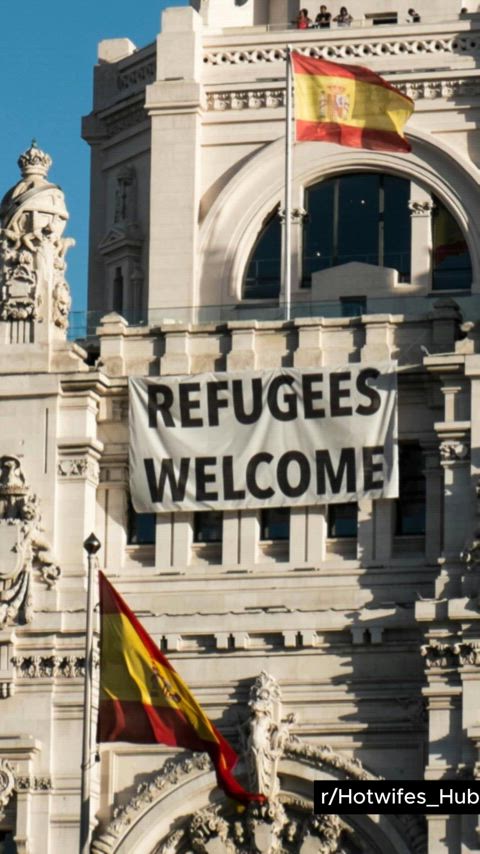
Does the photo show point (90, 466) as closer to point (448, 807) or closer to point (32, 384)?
point (32, 384)

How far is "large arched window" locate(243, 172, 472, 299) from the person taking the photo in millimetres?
85875

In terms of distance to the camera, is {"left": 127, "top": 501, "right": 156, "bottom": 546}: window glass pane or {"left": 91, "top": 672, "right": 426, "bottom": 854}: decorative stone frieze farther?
{"left": 127, "top": 501, "right": 156, "bottom": 546}: window glass pane

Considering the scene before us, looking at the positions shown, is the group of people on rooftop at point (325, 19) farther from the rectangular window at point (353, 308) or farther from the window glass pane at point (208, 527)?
the window glass pane at point (208, 527)

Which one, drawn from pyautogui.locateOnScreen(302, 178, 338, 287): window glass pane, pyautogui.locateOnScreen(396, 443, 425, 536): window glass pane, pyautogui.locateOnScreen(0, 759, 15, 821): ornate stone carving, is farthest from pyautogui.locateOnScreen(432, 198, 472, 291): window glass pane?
pyautogui.locateOnScreen(0, 759, 15, 821): ornate stone carving

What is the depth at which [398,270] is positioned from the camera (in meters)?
85.7

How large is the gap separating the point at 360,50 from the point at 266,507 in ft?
37.3

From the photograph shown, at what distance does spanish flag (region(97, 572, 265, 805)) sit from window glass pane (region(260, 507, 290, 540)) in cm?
479

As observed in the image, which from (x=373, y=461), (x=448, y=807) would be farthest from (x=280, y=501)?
(x=448, y=807)

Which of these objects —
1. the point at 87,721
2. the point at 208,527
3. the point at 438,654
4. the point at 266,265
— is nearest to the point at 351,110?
the point at 266,265

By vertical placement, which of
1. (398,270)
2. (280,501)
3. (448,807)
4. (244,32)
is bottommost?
(448,807)

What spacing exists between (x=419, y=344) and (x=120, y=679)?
933 cm

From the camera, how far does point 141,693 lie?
7762cm

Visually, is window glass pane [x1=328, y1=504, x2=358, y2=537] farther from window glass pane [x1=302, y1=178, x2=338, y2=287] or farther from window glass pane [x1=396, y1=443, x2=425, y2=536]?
window glass pane [x1=302, y1=178, x2=338, y2=287]

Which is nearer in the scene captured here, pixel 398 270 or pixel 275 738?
pixel 275 738
